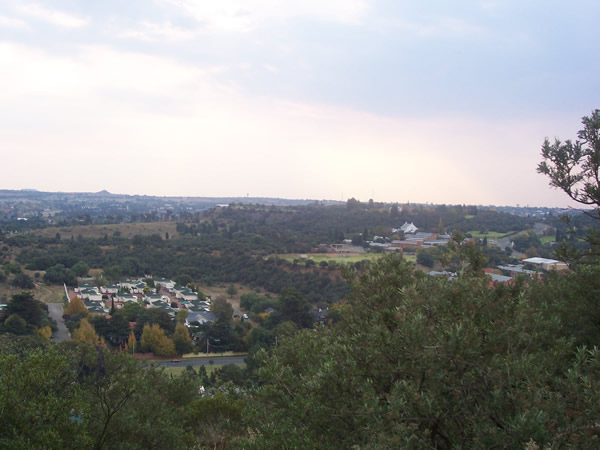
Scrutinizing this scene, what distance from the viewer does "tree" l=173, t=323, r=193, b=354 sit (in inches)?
1088

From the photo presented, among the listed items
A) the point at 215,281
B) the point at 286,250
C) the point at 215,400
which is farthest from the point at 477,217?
the point at 215,400

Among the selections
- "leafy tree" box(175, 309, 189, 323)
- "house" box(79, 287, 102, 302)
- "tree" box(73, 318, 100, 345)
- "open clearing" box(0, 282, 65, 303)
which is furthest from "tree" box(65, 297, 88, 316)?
"leafy tree" box(175, 309, 189, 323)

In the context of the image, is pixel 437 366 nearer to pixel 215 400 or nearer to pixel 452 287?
pixel 452 287

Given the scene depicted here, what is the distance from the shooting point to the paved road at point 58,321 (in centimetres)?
A: 2608

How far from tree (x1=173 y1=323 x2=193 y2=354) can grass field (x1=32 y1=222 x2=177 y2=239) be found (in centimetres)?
4173

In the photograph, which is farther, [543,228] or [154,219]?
[154,219]

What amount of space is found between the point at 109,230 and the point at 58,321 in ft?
139

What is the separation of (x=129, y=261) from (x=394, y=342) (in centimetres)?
4805

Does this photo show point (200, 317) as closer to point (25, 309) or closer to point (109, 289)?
point (25, 309)

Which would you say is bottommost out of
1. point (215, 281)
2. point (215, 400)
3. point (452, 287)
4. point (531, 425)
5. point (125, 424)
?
point (215, 281)

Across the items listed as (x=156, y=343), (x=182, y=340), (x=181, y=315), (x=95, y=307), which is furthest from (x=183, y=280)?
Answer: (x=156, y=343)

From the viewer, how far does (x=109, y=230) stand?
7000cm

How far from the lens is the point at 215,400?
11.2 metres

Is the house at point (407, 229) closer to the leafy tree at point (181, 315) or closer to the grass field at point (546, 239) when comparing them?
the grass field at point (546, 239)
